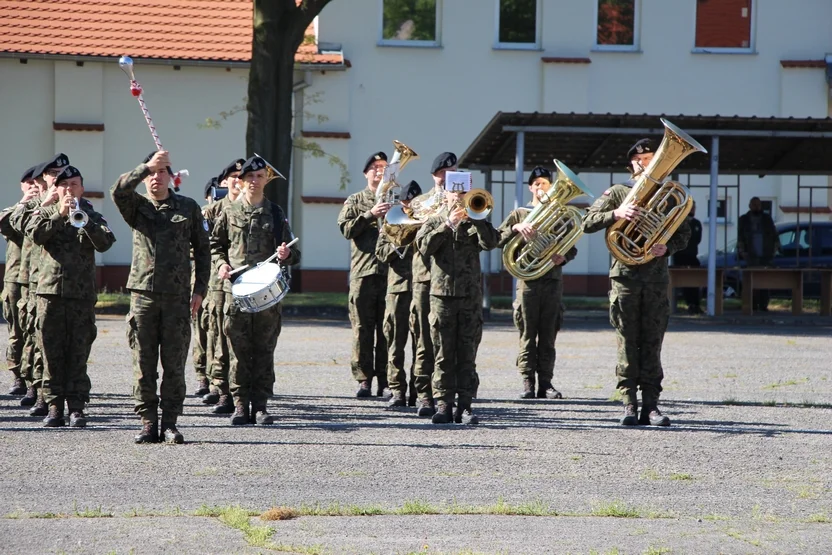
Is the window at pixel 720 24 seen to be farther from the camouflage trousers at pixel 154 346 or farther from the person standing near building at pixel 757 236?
the camouflage trousers at pixel 154 346

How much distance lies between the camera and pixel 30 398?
11.4m

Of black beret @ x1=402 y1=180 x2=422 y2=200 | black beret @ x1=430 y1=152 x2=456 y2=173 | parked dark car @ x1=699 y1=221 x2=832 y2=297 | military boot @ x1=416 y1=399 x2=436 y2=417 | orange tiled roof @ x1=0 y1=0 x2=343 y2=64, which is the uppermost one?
orange tiled roof @ x1=0 y1=0 x2=343 y2=64

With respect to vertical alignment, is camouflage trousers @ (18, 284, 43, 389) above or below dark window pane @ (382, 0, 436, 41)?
below

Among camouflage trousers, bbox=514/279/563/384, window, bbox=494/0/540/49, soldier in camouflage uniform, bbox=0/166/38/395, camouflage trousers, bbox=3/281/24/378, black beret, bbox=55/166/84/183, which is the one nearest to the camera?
black beret, bbox=55/166/84/183

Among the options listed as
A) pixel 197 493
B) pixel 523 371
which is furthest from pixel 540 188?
pixel 197 493

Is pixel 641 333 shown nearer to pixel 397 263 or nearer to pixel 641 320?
pixel 641 320

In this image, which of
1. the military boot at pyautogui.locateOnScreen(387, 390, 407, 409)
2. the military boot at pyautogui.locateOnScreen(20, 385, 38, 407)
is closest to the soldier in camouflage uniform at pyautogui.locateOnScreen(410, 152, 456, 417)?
the military boot at pyautogui.locateOnScreen(387, 390, 407, 409)

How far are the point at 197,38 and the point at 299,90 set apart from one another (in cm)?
258

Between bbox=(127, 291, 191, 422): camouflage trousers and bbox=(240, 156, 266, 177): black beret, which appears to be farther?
bbox=(240, 156, 266, 177): black beret

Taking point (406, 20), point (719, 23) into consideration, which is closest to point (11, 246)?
point (406, 20)

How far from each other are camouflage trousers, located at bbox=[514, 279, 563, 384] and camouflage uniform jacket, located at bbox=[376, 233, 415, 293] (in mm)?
1325

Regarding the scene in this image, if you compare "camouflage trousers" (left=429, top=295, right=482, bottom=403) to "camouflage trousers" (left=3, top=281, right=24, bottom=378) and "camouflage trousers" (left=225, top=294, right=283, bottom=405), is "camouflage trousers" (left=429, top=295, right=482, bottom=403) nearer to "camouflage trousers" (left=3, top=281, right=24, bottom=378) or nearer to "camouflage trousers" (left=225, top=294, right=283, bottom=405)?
"camouflage trousers" (left=225, top=294, right=283, bottom=405)

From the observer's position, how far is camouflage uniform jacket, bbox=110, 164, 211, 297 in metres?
9.15

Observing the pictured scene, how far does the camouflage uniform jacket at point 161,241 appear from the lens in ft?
30.0
